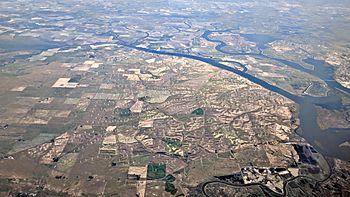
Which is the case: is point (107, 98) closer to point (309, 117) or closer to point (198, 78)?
point (198, 78)

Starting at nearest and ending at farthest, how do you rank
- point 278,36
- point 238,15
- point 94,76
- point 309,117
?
point 309,117 → point 94,76 → point 278,36 → point 238,15

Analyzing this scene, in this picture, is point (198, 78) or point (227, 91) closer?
point (227, 91)

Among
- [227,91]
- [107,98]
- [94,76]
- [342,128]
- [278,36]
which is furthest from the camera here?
[278,36]

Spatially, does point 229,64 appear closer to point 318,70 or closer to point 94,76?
point 318,70

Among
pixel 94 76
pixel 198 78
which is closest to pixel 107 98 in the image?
pixel 94 76

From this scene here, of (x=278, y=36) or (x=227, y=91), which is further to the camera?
(x=278, y=36)

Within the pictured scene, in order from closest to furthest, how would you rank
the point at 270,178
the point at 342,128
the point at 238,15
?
the point at 270,178 < the point at 342,128 < the point at 238,15

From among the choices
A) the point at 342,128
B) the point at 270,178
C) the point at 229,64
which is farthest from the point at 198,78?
the point at 270,178

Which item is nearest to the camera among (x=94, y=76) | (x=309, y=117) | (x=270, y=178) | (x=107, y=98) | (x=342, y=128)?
(x=270, y=178)
